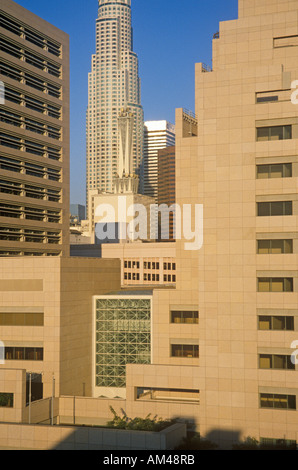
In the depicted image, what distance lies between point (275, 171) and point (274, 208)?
3.96 meters

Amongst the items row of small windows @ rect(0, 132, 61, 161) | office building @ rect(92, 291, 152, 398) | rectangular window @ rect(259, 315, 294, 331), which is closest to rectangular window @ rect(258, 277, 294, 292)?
rectangular window @ rect(259, 315, 294, 331)

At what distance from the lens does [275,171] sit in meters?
66.0

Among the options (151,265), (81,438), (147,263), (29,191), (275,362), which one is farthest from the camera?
(147,263)

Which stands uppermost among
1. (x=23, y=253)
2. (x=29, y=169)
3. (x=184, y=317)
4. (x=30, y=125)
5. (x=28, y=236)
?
(x=30, y=125)

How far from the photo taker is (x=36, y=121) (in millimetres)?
132000

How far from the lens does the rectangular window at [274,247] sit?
65.2 metres

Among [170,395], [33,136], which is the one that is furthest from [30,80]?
[170,395]

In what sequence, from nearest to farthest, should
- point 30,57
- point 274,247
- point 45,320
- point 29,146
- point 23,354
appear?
point 274,247 → point 45,320 → point 23,354 → point 29,146 → point 30,57

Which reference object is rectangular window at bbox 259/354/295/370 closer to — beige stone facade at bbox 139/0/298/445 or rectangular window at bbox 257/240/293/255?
beige stone facade at bbox 139/0/298/445

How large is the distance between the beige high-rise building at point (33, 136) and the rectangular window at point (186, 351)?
183 feet

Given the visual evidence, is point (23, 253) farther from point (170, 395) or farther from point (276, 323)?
point (276, 323)

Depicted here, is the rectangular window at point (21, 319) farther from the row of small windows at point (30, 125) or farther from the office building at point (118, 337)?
the row of small windows at point (30, 125)

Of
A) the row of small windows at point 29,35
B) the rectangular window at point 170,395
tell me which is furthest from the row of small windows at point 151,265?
the rectangular window at point 170,395

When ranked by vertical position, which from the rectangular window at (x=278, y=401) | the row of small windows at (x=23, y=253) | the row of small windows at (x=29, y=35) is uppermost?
the row of small windows at (x=29, y=35)
